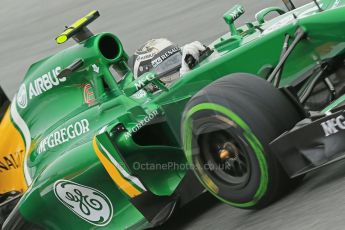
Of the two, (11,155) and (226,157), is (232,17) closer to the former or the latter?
(226,157)

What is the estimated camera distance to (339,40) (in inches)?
190

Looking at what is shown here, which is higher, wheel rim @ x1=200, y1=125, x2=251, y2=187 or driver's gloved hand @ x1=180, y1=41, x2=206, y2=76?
driver's gloved hand @ x1=180, y1=41, x2=206, y2=76

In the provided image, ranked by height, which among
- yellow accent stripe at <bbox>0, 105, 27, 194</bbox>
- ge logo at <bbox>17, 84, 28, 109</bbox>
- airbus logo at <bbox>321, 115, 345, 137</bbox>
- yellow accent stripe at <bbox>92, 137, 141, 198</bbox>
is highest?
ge logo at <bbox>17, 84, 28, 109</bbox>

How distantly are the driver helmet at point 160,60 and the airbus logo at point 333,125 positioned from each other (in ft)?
5.54

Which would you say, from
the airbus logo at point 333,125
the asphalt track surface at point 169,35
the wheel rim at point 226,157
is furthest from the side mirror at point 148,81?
the airbus logo at point 333,125

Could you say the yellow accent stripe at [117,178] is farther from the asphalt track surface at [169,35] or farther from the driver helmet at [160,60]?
the driver helmet at [160,60]

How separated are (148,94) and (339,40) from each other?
141 cm

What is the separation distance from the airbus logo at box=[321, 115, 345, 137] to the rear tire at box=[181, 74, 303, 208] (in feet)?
0.71

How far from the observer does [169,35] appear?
11.0 m

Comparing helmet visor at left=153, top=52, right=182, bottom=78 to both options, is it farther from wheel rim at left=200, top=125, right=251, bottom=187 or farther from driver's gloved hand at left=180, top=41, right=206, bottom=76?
wheel rim at left=200, top=125, right=251, bottom=187

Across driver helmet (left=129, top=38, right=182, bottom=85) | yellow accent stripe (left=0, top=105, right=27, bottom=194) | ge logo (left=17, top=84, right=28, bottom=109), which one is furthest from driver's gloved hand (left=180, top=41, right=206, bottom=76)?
yellow accent stripe (left=0, top=105, right=27, bottom=194)

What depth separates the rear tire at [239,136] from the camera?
4.38 meters

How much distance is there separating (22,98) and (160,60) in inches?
41.6

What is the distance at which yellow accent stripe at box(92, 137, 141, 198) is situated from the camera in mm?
5152
